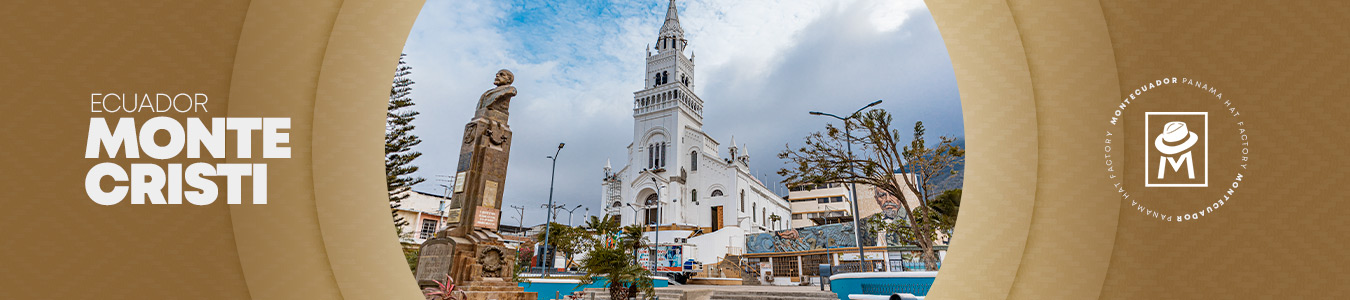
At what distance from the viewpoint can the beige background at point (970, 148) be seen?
230cm

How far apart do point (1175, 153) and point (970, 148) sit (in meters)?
0.79

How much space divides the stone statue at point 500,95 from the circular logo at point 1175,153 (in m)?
10.3

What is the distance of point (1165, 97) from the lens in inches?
92.6

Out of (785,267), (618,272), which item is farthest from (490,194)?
(785,267)

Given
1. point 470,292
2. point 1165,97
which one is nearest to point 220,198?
point 1165,97

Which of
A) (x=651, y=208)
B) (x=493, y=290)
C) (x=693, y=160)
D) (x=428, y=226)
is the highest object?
(x=693, y=160)

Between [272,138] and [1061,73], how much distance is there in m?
3.73

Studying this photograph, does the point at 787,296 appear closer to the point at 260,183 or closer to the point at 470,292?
the point at 470,292

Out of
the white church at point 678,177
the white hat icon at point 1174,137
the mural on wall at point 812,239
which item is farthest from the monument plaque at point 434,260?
the white church at point 678,177

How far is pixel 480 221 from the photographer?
1024 centimetres

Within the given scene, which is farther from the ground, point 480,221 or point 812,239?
point 812,239

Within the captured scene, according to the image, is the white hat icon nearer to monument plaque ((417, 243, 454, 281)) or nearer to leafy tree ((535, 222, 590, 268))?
monument plaque ((417, 243, 454, 281))

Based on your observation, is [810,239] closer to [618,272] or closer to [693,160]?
[693,160]

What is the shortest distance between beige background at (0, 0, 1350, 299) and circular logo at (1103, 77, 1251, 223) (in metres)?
0.05
